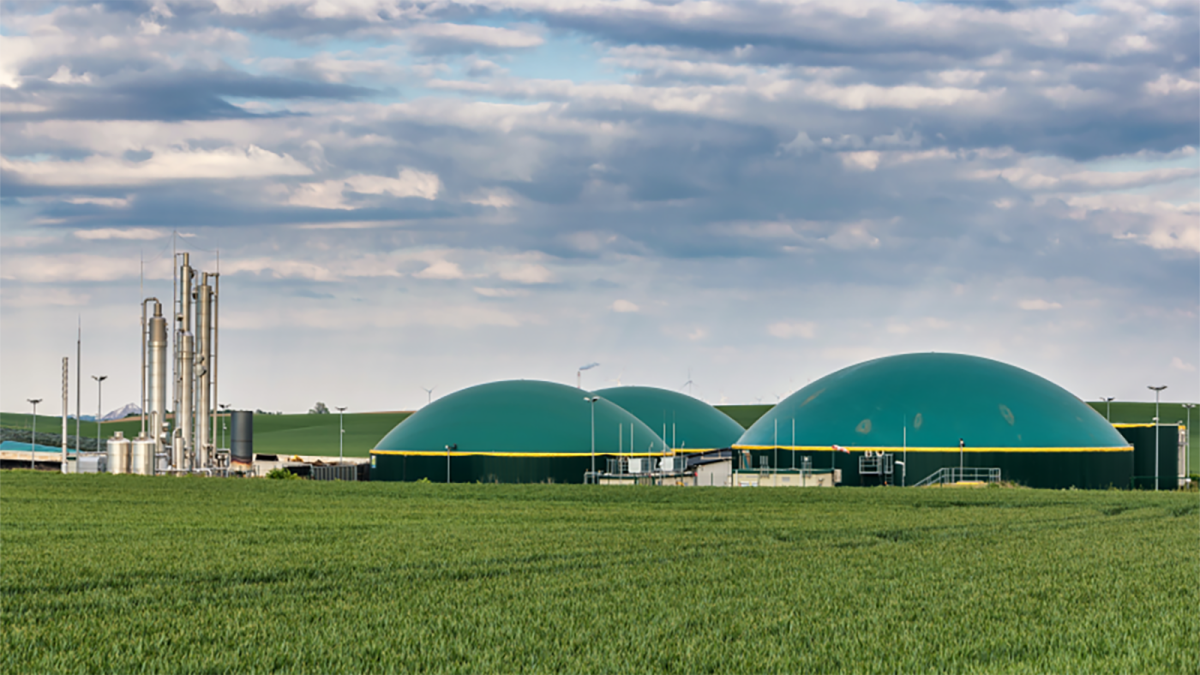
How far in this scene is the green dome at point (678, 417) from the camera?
99.4 m

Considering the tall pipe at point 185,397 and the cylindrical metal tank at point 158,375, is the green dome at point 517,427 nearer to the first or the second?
the tall pipe at point 185,397

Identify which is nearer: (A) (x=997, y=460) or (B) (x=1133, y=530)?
(B) (x=1133, y=530)

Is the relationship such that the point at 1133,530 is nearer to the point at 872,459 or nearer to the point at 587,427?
the point at 872,459

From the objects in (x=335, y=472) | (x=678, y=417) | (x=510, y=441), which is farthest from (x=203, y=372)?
(x=678, y=417)

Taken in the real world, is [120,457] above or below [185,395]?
below

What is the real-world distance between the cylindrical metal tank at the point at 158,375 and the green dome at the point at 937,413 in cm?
3446

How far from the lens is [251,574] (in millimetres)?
17547

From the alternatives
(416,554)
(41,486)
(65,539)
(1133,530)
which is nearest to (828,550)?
(416,554)

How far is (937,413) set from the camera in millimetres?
65250

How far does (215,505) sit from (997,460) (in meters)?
44.8

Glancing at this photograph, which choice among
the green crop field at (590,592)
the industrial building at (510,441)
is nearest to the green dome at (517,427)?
the industrial building at (510,441)

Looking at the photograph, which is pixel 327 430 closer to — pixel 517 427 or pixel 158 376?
pixel 517 427

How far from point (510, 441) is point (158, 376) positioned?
21.0 metres

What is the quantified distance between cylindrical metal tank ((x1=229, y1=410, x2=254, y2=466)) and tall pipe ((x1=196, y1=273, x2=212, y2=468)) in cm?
726
